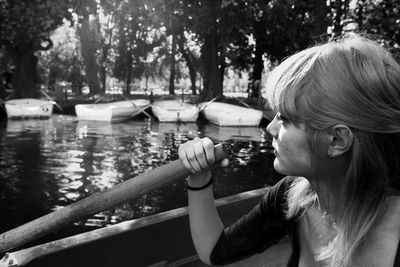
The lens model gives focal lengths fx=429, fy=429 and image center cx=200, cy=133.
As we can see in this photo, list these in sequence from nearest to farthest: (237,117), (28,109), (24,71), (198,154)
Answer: (198,154) → (237,117) → (28,109) → (24,71)

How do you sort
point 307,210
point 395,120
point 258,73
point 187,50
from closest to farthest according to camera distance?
point 395,120 < point 307,210 < point 258,73 < point 187,50

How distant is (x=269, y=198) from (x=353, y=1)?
64.9 feet

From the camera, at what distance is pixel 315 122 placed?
114cm

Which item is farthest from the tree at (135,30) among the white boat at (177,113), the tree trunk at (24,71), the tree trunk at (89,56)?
the tree trunk at (24,71)

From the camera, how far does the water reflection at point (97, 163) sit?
7012 mm

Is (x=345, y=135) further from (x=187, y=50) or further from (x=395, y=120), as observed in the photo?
(x=187, y=50)

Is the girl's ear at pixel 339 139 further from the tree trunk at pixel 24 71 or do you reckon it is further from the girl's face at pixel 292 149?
the tree trunk at pixel 24 71

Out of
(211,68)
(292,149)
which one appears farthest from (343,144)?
(211,68)

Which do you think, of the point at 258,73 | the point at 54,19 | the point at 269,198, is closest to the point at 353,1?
the point at 258,73

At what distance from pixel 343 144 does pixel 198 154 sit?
17.3 inches

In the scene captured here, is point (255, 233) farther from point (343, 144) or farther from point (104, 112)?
point (104, 112)

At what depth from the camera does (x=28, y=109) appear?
1934 centimetres

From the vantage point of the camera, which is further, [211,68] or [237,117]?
[211,68]

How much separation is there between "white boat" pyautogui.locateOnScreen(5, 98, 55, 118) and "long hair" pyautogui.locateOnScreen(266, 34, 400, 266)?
19800 mm
